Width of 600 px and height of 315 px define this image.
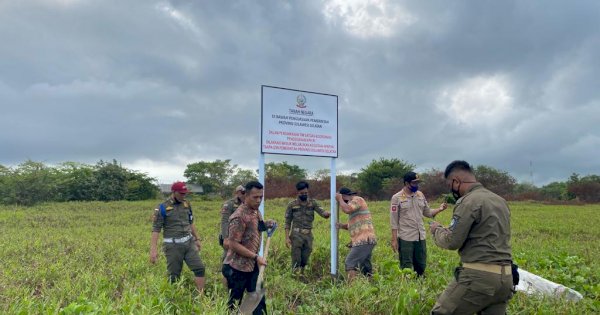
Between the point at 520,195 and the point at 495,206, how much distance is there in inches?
1414

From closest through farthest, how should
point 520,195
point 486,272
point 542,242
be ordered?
point 486,272, point 542,242, point 520,195

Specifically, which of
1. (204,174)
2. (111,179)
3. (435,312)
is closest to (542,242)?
(435,312)

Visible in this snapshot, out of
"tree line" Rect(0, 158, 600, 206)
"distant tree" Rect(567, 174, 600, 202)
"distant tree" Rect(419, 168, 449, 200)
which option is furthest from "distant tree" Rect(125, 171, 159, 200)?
"distant tree" Rect(567, 174, 600, 202)

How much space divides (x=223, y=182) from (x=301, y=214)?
3588cm

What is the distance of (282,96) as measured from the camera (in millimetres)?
6430

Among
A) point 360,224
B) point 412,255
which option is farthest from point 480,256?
point 360,224

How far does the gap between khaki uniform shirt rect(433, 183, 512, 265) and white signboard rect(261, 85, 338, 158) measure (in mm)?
3240

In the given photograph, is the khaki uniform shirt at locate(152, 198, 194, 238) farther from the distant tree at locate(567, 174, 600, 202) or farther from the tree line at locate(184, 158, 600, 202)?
the distant tree at locate(567, 174, 600, 202)

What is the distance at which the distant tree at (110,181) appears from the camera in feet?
94.0

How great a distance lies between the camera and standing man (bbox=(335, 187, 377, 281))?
19.7 ft

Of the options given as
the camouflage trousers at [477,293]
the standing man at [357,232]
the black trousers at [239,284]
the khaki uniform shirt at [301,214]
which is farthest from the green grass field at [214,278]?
the camouflage trousers at [477,293]

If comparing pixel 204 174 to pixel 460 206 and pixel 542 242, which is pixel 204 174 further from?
pixel 460 206

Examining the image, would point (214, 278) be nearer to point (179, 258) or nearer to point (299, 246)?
point (179, 258)

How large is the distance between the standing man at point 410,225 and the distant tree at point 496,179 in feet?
113
